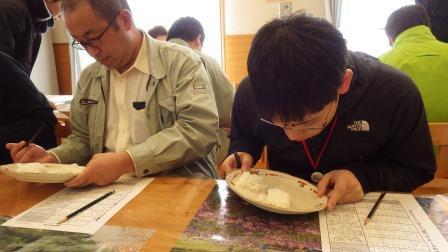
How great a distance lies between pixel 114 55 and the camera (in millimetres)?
1295

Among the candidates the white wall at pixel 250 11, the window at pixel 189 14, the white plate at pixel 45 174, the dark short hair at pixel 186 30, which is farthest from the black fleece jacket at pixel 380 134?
the window at pixel 189 14

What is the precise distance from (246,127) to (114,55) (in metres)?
0.56

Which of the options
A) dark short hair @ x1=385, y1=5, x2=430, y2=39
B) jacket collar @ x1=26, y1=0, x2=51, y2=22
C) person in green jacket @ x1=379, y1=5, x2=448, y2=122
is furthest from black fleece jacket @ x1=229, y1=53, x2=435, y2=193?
jacket collar @ x1=26, y1=0, x2=51, y2=22

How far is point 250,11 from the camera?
15.5 feet

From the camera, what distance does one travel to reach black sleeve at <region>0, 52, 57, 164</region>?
4.93ft

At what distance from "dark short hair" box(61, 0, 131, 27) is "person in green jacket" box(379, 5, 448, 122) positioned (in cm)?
154

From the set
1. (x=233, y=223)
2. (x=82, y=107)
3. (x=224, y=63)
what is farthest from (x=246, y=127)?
(x=224, y=63)

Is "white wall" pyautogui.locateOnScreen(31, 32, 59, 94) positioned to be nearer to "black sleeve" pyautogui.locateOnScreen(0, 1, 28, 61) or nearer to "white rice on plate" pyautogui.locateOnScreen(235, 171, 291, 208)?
"black sleeve" pyautogui.locateOnScreen(0, 1, 28, 61)

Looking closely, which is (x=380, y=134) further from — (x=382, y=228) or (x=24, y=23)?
(x=24, y=23)

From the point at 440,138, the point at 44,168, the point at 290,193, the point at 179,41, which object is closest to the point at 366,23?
the point at 179,41

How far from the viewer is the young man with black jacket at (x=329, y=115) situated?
707 mm

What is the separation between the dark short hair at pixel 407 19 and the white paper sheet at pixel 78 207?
1.94 metres

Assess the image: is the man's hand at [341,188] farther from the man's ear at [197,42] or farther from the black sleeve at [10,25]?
the man's ear at [197,42]

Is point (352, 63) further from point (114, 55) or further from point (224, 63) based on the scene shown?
point (224, 63)
